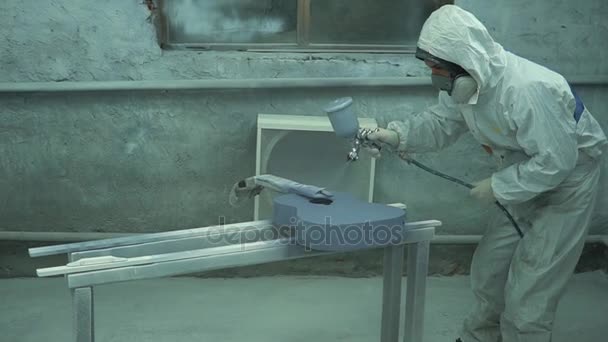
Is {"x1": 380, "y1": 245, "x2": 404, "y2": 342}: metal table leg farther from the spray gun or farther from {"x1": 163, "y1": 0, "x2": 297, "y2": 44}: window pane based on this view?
{"x1": 163, "y1": 0, "x2": 297, "y2": 44}: window pane

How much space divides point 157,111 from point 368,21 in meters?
0.89

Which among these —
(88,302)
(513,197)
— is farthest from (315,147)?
(88,302)

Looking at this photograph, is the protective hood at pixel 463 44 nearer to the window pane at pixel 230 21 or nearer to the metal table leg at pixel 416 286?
the metal table leg at pixel 416 286

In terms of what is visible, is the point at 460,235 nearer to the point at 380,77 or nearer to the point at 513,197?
the point at 380,77

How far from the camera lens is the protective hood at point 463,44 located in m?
1.67

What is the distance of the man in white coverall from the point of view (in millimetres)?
1687

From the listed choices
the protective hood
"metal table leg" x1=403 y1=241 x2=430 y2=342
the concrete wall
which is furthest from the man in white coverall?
the concrete wall

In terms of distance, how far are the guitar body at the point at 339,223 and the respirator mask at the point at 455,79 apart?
37cm

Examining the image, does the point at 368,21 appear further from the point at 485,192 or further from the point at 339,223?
the point at 339,223

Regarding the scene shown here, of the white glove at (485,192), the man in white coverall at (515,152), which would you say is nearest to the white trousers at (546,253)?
the man in white coverall at (515,152)

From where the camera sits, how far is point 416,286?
1.65 meters

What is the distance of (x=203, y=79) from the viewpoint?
2.49m

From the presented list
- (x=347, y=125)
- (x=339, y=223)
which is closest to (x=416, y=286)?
(x=339, y=223)

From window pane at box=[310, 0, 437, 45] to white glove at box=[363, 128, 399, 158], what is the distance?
0.77 meters
